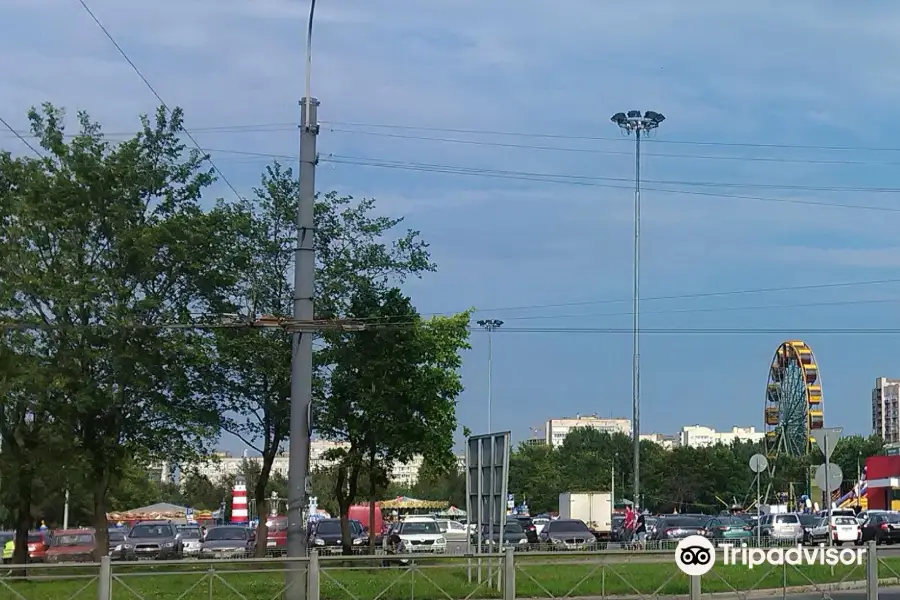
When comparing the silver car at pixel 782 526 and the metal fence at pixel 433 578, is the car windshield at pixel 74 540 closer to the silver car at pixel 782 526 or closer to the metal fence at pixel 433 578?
the metal fence at pixel 433 578

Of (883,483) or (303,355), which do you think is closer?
(303,355)

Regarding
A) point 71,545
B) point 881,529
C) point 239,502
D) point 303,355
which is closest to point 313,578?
point 303,355

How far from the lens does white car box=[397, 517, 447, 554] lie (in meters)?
44.2

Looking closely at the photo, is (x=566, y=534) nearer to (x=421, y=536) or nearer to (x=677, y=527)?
(x=677, y=527)

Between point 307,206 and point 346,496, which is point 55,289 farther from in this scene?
point 346,496

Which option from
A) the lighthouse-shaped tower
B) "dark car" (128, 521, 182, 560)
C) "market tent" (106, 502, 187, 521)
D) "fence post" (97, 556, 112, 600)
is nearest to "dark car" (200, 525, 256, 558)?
"dark car" (128, 521, 182, 560)

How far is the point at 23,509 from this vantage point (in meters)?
33.5

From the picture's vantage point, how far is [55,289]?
29.8 metres

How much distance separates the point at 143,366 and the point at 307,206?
39.7 feet

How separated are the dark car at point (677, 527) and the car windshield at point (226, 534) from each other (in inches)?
674

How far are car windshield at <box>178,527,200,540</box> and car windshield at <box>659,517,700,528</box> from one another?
2050 centimetres

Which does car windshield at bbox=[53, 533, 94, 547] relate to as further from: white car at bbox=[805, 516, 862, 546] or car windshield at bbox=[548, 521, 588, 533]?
white car at bbox=[805, 516, 862, 546]

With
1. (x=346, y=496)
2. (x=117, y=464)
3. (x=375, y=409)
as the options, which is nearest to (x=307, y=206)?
(x=117, y=464)

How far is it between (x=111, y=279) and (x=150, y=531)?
64.4ft
